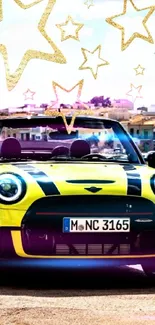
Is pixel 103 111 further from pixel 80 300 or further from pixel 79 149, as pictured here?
pixel 80 300

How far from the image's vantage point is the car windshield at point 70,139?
676 cm

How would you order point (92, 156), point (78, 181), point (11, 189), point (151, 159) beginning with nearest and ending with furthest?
point (11, 189) → point (78, 181) → point (151, 159) → point (92, 156)

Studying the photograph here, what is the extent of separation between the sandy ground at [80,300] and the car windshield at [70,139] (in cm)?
102

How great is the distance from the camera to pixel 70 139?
689 centimetres

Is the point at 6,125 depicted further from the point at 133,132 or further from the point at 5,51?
the point at 133,132

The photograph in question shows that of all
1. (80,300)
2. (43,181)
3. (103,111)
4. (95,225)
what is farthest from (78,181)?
(103,111)

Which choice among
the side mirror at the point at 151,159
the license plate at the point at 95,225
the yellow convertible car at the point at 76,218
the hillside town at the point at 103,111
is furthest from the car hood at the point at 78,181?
the hillside town at the point at 103,111

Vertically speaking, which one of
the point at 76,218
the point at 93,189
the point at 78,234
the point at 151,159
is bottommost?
the point at 78,234

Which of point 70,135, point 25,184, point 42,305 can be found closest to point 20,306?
point 42,305

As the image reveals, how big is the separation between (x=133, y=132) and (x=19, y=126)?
48.7 inches

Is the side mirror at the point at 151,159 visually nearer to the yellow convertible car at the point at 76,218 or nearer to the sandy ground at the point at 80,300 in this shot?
the yellow convertible car at the point at 76,218

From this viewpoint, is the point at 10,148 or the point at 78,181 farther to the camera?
the point at 10,148

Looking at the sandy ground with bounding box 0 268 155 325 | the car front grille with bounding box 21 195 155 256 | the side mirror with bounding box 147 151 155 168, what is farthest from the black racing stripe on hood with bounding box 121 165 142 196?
the sandy ground with bounding box 0 268 155 325

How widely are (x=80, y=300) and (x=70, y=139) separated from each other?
7.23 ft
